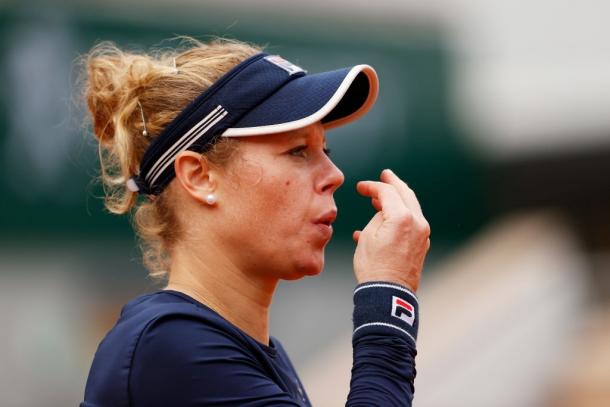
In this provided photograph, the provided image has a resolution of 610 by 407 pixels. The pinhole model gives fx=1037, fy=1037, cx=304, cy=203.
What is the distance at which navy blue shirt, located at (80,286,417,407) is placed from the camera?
1.71 m

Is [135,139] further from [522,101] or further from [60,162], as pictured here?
[522,101]

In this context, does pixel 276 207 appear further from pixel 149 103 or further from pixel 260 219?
pixel 149 103

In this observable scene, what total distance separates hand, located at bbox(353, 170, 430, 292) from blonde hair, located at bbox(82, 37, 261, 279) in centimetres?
31

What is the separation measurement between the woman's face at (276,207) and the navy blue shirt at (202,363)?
163 mm

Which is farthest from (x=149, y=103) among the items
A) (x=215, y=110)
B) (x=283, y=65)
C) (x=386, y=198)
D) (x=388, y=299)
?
(x=388, y=299)

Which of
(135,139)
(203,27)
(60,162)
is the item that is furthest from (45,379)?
(135,139)

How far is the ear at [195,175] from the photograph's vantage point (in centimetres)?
196

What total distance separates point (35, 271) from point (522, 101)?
4.58 meters

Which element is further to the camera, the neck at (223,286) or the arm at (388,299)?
the neck at (223,286)

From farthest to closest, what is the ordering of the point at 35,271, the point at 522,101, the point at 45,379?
1. the point at 522,101
2. the point at 35,271
3. the point at 45,379

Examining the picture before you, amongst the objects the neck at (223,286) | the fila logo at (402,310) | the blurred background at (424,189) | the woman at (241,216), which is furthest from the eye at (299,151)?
the blurred background at (424,189)

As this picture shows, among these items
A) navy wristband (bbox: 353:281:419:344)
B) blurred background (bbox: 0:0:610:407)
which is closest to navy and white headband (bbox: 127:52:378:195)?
navy wristband (bbox: 353:281:419:344)

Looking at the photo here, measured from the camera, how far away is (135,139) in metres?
2.04

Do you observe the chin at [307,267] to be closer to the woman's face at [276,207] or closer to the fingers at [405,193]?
the woman's face at [276,207]
